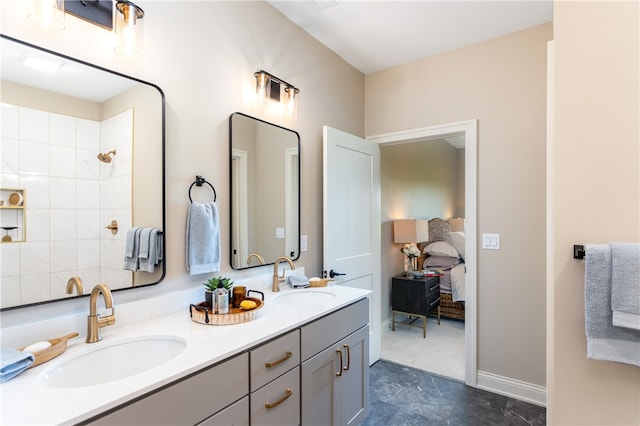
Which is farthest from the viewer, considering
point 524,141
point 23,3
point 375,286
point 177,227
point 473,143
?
point 375,286

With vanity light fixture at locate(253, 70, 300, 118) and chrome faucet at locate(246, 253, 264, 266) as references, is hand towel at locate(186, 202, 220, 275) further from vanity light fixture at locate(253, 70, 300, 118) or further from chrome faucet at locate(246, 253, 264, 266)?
vanity light fixture at locate(253, 70, 300, 118)

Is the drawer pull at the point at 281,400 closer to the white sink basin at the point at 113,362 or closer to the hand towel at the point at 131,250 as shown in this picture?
the white sink basin at the point at 113,362

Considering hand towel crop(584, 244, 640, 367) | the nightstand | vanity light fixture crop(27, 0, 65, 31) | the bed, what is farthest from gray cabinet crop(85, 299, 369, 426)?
the bed

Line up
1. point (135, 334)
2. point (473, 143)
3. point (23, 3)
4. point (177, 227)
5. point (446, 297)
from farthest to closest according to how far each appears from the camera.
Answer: point (446, 297)
point (473, 143)
point (177, 227)
point (135, 334)
point (23, 3)

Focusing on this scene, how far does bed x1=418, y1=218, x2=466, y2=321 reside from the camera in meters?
3.94

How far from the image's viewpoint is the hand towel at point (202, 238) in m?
1.64

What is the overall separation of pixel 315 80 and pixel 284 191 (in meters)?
0.96

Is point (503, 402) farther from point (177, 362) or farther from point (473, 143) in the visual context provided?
point (177, 362)

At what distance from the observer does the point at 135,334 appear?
1.29 m

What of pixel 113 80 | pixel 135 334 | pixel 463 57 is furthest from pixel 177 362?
pixel 463 57

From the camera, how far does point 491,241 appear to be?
8.39ft

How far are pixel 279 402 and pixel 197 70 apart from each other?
64.7 inches

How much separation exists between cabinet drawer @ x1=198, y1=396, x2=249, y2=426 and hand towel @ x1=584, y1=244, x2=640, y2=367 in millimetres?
1211

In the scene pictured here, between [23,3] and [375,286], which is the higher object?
[23,3]
